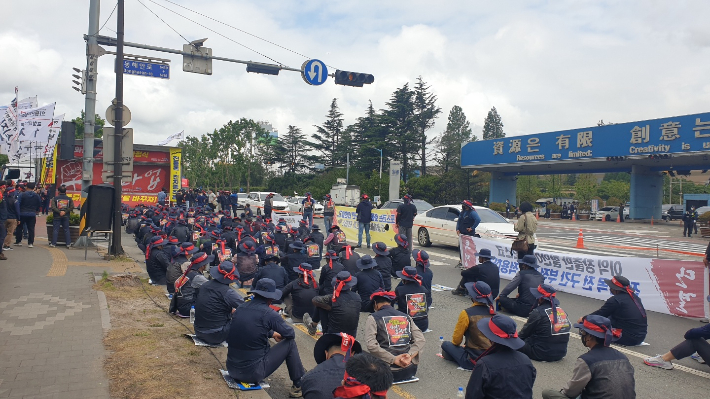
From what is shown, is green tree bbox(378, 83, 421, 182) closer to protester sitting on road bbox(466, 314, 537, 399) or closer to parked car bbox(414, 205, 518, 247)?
parked car bbox(414, 205, 518, 247)

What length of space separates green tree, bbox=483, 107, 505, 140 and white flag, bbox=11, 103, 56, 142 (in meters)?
66.1

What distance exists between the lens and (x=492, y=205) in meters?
47.5

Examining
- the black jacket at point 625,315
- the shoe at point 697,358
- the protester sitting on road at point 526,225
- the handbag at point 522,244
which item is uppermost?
the protester sitting on road at point 526,225

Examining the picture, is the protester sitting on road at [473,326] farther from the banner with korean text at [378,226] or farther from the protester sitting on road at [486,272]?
the banner with korean text at [378,226]

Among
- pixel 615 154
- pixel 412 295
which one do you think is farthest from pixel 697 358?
pixel 615 154

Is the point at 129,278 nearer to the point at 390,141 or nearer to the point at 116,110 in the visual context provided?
the point at 116,110

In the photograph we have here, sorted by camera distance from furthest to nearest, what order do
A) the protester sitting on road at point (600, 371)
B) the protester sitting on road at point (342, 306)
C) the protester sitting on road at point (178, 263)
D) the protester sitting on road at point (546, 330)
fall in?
the protester sitting on road at point (178, 263)
the protester sitting on road at point (546, 330)
the protester sitting on road at point (342, 306)
the protester sitting on road at point (600, 371)

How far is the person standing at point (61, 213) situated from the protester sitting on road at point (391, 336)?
12.8 m

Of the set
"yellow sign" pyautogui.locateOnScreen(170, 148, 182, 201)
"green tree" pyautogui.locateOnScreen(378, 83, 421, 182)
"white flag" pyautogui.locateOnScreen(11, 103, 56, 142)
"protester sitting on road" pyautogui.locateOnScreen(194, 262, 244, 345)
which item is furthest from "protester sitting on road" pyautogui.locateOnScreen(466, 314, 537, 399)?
"green tree" pyautogui.locateOnScreen(378, 83, 421, 182)

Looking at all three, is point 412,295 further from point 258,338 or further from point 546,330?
point 258,338

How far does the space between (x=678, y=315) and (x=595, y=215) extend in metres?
42.1

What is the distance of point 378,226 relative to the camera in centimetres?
1827

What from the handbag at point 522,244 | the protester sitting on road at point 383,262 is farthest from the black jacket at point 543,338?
the handbag at point 522,244

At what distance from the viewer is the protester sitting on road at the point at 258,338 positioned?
214 inches
